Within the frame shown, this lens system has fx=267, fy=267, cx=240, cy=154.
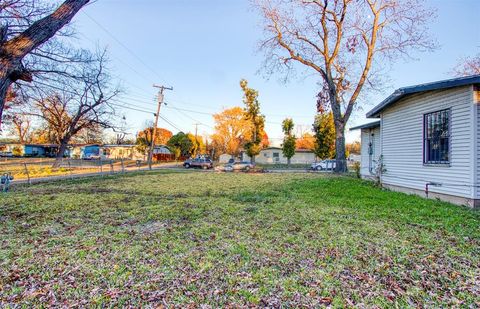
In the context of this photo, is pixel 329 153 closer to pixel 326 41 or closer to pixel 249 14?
pixel 326 41

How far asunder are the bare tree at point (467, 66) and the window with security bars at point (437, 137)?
67.7 ft

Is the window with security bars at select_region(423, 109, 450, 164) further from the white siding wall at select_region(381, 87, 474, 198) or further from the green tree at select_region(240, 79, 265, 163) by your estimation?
the green tree at select_region(240, 79, 265, 163)

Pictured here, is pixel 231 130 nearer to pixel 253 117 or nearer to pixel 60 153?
pixel 253 117

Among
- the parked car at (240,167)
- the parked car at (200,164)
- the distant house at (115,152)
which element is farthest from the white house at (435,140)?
the distant house at (115,152)

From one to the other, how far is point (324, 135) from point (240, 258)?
27933mm

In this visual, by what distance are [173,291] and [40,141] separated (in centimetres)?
5609

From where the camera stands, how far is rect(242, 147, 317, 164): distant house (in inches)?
1656

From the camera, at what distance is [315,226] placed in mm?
4352

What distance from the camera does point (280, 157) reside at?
1683 inches

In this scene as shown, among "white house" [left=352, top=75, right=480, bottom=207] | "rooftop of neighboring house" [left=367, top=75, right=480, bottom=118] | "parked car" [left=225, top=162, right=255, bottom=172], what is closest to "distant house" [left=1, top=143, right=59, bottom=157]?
"parked car" [left=225, top=162, right=255, bottom=172]

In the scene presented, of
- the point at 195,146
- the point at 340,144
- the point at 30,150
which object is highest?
the point at 195,146

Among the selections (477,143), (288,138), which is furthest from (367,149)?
(288,138)

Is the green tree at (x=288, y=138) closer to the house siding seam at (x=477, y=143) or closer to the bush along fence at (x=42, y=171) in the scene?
the bush along fence at (x=42, y=171)

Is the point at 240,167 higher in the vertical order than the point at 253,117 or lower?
lower
